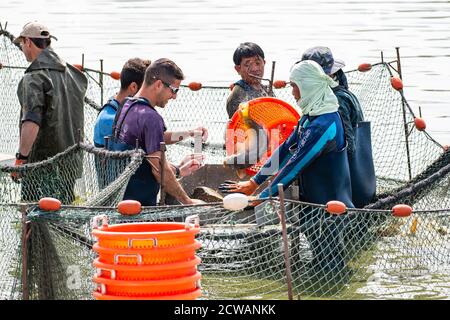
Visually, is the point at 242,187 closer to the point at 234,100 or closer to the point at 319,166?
the point at 319,166

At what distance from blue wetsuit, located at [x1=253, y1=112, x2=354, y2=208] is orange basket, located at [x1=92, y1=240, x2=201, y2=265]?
7.87ft

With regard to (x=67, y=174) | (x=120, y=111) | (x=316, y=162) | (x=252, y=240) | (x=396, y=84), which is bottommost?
(x=252, y=240)

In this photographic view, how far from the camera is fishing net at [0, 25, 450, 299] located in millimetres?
8344

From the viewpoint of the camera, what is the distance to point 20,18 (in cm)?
2752

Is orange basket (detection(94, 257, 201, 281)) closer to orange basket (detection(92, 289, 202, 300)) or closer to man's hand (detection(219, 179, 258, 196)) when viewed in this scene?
orange basket (detection(92, 289, 202, 300))

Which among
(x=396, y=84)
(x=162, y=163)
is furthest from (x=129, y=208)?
(x=396, y=84)

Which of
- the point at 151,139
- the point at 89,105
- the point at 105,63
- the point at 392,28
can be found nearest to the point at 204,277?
the point at 151,139

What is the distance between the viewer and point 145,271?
7.36m

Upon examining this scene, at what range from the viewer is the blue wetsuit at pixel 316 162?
974cm

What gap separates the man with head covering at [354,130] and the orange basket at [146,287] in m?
3.10

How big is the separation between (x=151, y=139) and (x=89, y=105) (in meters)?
3.43

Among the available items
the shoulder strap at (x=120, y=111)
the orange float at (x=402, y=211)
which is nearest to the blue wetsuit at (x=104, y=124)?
the shoulder strap at (x=120, y=111)

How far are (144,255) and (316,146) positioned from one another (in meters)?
2.62
